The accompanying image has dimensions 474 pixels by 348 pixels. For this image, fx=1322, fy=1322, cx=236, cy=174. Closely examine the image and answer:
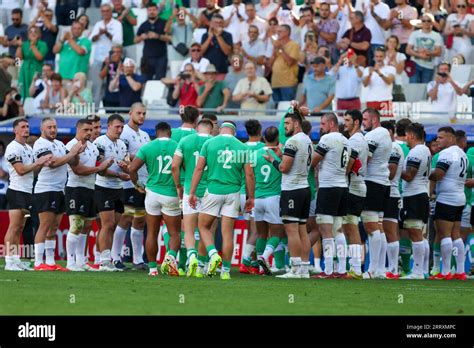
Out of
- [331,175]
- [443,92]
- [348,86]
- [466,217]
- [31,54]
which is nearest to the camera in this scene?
[331,175]

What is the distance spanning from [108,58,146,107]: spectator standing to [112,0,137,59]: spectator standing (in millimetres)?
1705

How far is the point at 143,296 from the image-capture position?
15.3 metres

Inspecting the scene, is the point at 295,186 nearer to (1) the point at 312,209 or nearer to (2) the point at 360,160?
(2) the point at 360,160

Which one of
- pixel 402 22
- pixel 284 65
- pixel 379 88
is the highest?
pixel 402 22

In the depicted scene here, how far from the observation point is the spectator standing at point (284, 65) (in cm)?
2727

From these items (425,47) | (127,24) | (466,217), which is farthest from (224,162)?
(127,24)

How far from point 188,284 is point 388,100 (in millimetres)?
9609

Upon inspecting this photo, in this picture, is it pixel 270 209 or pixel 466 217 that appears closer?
pixel 270 209

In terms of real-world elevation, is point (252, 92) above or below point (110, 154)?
above

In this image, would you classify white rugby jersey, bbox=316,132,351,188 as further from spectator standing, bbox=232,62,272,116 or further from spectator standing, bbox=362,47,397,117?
spectator standing, bbox=232,62,272,116

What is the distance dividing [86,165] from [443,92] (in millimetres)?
8231

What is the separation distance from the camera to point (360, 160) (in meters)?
20.2

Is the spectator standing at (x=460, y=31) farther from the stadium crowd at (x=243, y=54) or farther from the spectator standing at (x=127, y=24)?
the spectator standing at (x=127, y=24)

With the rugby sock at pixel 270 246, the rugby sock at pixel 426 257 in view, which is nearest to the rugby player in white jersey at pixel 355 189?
the rugby sock at pixel 270 246
